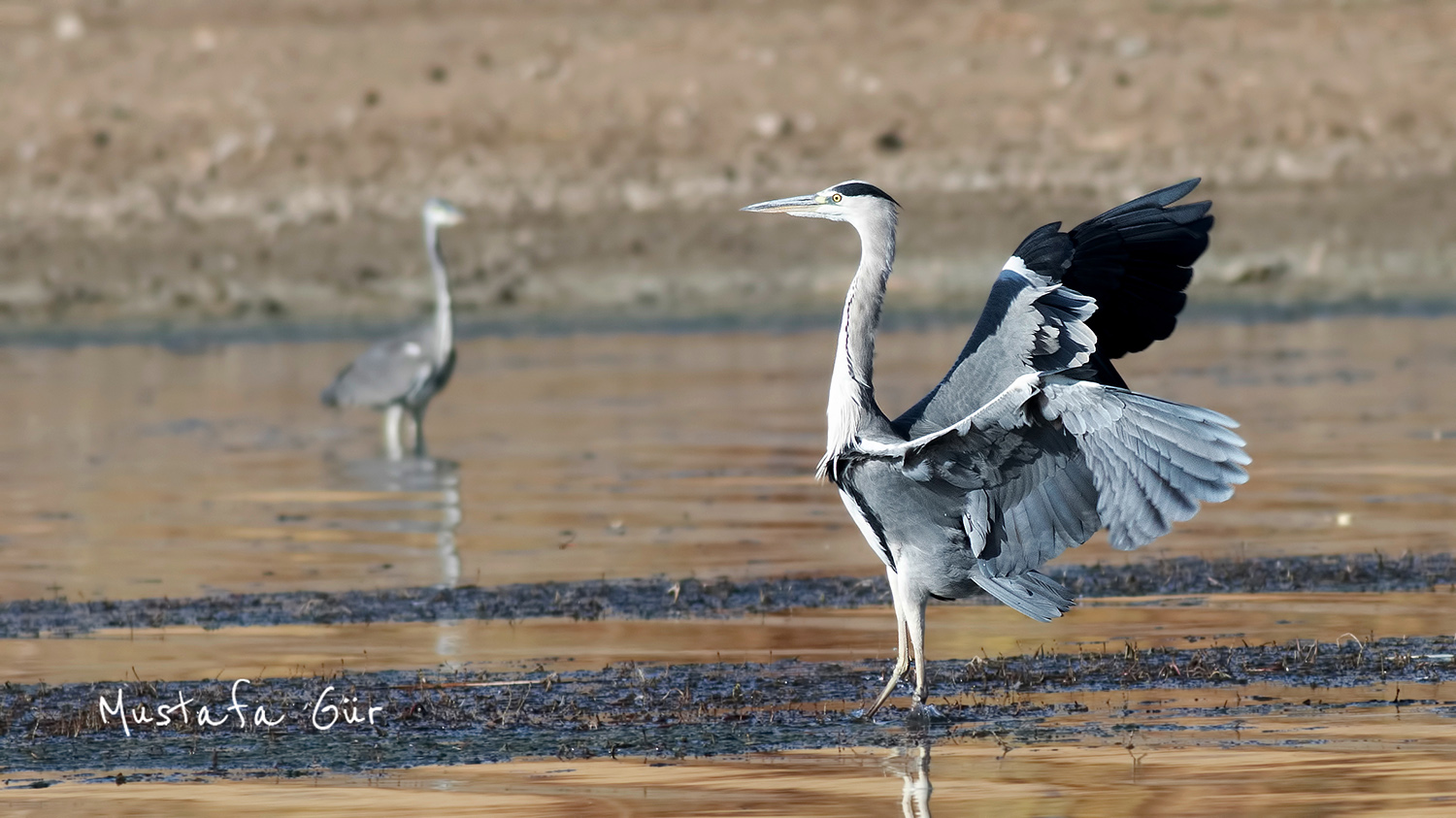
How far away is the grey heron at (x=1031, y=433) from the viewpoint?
22.9ft

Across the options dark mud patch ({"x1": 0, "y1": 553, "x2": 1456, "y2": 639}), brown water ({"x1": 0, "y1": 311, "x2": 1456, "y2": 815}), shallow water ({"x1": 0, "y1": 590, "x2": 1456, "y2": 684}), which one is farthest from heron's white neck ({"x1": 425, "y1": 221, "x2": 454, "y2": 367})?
shallow water ({"x1": 0, "y1": 590, "x2": 1456, "y2": 684})

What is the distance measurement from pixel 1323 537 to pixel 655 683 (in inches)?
175

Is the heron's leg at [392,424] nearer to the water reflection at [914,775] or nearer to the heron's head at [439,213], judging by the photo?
the heron's head at [439,213]

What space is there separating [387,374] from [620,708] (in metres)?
9.41

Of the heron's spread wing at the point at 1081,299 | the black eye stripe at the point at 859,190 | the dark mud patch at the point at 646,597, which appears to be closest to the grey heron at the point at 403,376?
the dark mud patch at the point at 646,597

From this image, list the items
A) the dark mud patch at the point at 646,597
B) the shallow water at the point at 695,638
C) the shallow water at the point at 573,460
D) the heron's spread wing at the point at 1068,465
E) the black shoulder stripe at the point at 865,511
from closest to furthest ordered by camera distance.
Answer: the heron's spread wing at the point at 1068,465 → the black shoulder stripe at the point at 865,511 → the shallow water at the point at 695,638 → the dark mud patch at the point at 646,597 → the shallow water at the point at 573,460

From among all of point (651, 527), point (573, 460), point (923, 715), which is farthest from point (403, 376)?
point (923, 715)

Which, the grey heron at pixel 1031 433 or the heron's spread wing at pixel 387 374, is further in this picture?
the heron's spread wing at pixel 387 374

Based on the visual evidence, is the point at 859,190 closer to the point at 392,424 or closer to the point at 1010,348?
the point at 1010,348

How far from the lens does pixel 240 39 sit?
29.4 metres

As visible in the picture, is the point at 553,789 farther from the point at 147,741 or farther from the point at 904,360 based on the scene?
the point at 904,360

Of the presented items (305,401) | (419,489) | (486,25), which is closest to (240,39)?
(486,25)

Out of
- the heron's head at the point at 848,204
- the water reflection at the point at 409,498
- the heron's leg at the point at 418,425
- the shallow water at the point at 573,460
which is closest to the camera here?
the heron's head at the point at 848,204

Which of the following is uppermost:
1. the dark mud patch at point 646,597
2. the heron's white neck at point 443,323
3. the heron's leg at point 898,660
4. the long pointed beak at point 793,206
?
the long pointed beak at point 793,206
